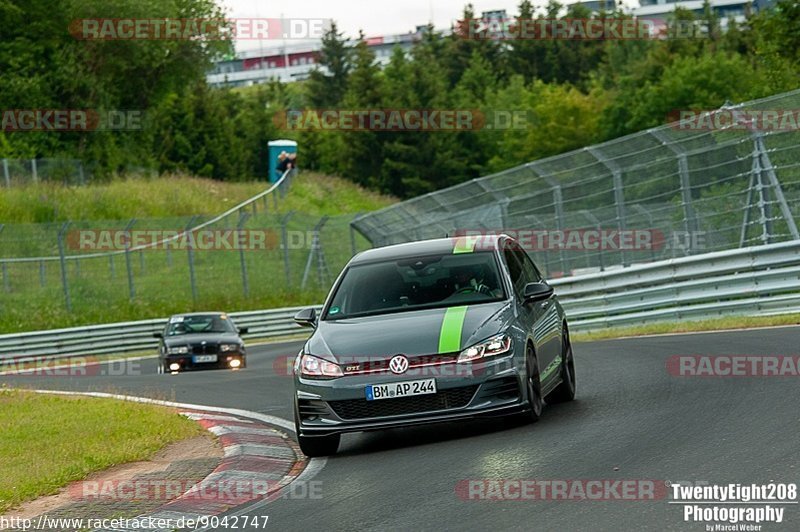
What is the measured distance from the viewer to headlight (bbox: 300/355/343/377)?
10.1m

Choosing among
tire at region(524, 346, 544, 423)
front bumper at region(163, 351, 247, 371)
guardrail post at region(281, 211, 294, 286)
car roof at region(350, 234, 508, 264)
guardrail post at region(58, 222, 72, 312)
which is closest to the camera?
tire at region(524, 346, 544, 423)

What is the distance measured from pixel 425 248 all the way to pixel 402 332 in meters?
1.57

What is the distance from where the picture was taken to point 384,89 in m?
94.9

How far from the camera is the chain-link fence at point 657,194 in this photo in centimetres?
1973

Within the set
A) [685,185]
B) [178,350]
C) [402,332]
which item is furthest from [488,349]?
[178,350]

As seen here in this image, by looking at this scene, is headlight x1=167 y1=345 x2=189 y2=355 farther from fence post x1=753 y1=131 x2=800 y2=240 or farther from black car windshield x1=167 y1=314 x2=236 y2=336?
fence post x1=753 y1=131 x2=800 y2=240

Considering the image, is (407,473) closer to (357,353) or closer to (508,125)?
(357,353)

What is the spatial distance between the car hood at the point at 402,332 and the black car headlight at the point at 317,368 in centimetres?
6

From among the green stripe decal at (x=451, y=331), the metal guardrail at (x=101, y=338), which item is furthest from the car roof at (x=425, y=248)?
the metal guardrail at (x=101, y=338)

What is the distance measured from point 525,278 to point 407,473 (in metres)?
3.39

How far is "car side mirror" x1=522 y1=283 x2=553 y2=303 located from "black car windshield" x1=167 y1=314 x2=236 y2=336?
15.7 metres

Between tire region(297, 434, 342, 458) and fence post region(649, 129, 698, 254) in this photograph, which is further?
fence post region(649, 129, 698, 254)

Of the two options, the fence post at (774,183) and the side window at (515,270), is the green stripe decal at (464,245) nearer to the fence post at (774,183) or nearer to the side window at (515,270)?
the side window at (515,270)

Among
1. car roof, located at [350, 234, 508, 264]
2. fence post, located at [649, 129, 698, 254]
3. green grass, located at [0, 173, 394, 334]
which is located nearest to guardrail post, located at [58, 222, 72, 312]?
green grass, located at [0, 173, 394, 334]
